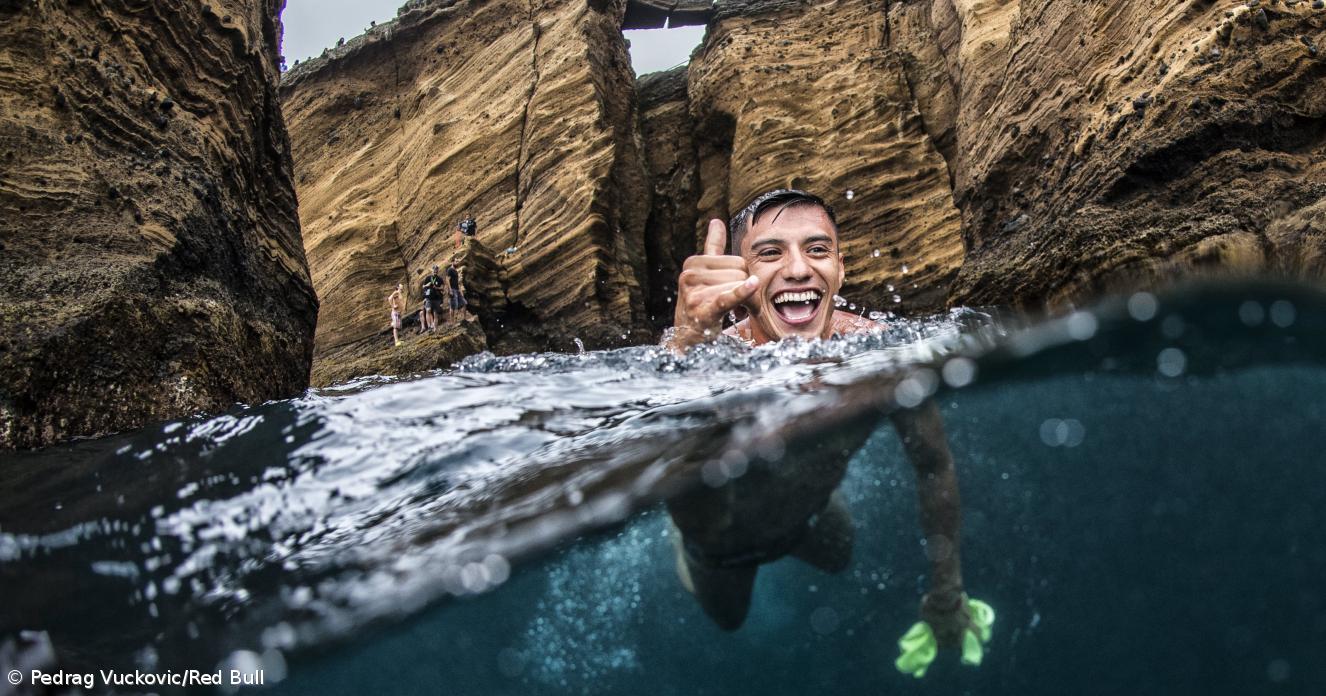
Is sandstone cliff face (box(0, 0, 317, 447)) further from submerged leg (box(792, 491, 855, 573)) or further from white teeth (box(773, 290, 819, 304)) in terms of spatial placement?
submerged leg (box(792, 491, 855, 573))

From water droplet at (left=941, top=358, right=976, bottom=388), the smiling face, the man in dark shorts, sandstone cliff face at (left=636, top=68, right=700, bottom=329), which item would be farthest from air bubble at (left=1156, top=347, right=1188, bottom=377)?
the man in dark shorts

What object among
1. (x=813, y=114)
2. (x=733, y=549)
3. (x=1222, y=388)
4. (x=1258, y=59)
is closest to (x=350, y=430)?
(x=733, y=549)

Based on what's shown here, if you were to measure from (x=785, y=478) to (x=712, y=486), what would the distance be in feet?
1.44

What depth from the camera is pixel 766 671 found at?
5.68 metres

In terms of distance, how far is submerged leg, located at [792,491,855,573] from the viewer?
4703 mm

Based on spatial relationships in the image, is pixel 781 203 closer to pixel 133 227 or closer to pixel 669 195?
pixel 133 227

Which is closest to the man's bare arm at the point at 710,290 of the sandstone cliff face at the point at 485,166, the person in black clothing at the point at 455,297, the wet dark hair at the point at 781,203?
the wet dark hair at the point at 781,203

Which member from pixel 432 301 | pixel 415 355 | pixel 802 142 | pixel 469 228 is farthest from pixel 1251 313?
pixel 469 228

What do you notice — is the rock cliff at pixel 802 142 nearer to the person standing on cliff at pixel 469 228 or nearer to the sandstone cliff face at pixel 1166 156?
the sandstone cliff face at pixel 1166 156

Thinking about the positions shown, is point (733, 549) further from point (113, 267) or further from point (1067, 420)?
point (113, 267)

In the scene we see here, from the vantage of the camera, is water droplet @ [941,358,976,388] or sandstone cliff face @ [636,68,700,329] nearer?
water droplet @ [941,358,976,388]

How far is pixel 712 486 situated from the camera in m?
4.21

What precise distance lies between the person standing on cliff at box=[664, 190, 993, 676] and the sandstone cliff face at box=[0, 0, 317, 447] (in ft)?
9.63

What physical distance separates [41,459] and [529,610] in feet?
9.03
